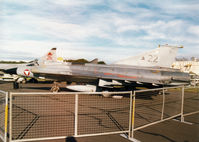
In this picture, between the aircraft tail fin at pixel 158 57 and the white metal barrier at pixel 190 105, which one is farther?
the aircraft tail fin at pixel 158 57

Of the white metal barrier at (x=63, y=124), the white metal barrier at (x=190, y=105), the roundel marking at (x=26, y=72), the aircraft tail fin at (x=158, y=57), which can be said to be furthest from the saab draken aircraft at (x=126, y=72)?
the white metal barrier at (x=63, y=124)

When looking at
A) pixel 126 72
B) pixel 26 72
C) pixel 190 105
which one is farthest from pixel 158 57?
pixel 26 72

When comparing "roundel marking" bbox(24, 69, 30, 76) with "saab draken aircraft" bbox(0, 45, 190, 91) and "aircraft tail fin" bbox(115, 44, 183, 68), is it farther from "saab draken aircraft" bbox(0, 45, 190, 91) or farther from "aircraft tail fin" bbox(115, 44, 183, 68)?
"aircraft tail fin" bbox(115, 44, 183, 68)

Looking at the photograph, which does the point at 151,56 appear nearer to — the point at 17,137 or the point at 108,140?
the point at 108,140

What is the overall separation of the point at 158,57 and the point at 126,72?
13.4ft

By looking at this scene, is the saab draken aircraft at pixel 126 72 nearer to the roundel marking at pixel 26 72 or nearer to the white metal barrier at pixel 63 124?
the roundel marking at pixel 26 72

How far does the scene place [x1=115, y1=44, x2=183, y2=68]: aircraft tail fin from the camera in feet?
46.5

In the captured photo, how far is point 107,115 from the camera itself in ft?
23.1

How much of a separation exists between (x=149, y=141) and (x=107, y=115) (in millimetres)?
2693

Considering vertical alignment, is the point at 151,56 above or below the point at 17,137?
above

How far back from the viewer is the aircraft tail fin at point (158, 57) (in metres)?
14.2

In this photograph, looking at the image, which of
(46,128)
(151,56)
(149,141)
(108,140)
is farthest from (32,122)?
(151,56)

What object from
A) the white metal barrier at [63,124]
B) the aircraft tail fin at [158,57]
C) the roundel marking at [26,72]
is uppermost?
the aircraft tail fin at [158,57]

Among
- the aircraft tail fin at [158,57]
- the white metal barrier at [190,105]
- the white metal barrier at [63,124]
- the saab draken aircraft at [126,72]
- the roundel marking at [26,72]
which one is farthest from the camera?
the roundel marking at [26,72]
